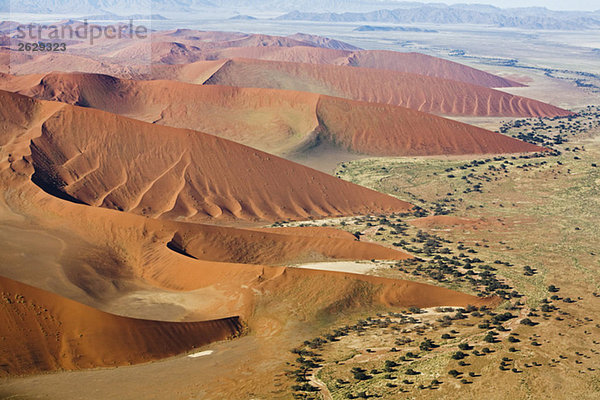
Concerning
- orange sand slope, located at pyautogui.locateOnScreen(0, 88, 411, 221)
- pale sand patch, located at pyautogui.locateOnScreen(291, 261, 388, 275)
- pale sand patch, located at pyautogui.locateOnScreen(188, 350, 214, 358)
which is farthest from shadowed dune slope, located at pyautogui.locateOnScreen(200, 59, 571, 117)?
pale sand patch, located at pyautogui.locateOnScreen(188, 350, 214, 358)

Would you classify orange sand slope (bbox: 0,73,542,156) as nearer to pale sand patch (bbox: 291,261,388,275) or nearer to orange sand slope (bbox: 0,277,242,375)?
pale sand patch (bbox: 291,261,388,275)

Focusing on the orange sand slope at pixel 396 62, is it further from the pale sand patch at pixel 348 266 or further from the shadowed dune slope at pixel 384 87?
the pale sand patch at pixel 348 266

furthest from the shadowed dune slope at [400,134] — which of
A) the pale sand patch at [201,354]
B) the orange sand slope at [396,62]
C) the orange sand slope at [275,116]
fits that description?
the orange sand slope at [396,62]

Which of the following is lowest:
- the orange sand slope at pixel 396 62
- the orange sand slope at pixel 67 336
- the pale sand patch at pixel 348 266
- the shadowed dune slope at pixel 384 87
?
the pale sand patch at pixel 348 266

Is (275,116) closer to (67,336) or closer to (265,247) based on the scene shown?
(265,247)

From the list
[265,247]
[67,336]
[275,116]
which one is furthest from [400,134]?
[67,336]

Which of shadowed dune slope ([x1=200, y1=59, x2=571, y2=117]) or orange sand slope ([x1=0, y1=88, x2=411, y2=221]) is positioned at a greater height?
shadowed dune slope ([x1=200, y1=59, x2=571, y2=117])

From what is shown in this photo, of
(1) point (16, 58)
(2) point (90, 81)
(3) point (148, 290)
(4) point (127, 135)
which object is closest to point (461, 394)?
(3) point (148, 290)
